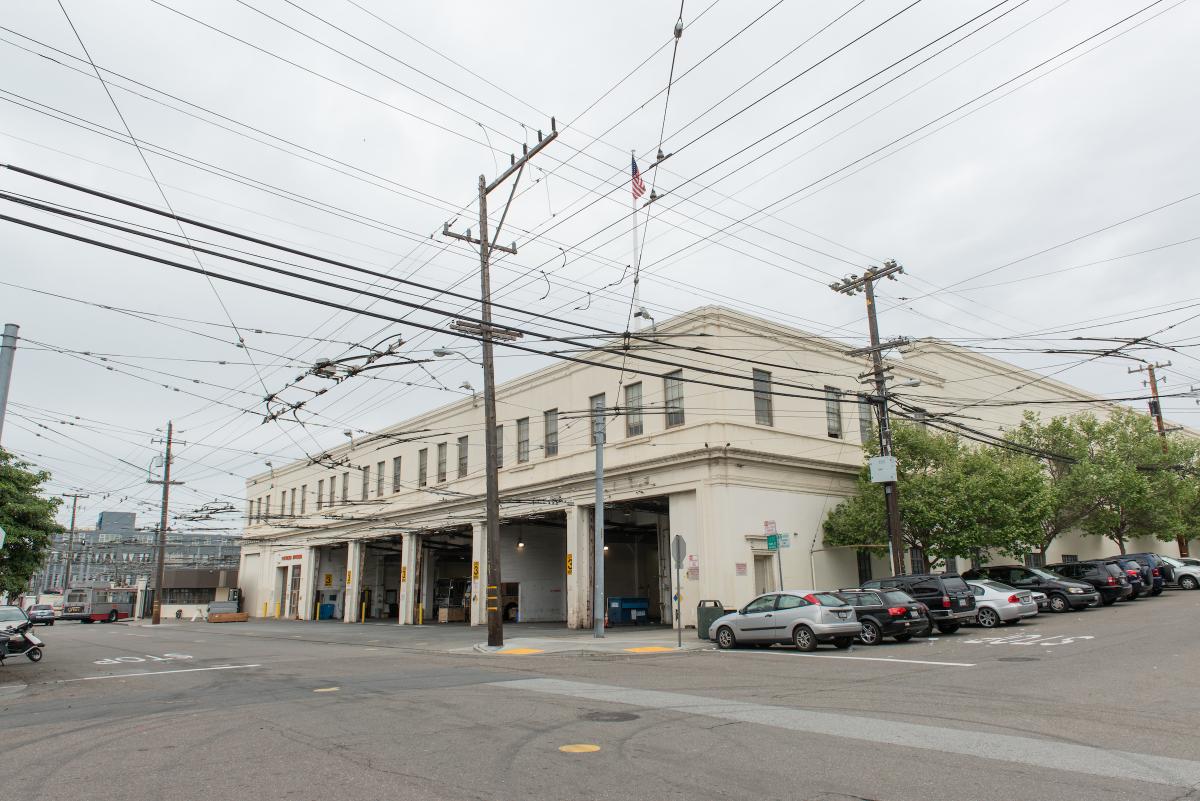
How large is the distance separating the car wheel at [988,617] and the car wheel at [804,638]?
24.4 ft

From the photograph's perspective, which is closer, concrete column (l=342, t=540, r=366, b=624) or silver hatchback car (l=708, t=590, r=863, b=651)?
silver hatchback car (l=708, t=590, r=863, b=651)

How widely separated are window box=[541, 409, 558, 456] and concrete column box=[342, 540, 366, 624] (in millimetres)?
19253

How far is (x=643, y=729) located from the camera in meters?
8.55

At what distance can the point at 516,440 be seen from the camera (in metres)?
36.2

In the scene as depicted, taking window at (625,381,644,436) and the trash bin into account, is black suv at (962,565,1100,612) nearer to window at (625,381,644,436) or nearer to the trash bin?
the trash bin

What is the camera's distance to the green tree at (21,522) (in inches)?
696

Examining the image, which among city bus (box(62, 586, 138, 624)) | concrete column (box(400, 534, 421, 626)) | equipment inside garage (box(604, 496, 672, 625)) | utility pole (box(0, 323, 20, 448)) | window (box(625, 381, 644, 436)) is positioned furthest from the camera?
city bus (box(62, 586, 138, 624))

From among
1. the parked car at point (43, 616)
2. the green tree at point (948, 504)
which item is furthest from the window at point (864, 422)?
the parked car at point (43, 616)

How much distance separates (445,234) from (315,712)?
13.3m

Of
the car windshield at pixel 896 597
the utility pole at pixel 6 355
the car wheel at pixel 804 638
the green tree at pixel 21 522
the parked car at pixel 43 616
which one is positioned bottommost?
the parked car at pixel 43 616

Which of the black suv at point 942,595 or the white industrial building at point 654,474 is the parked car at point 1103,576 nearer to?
the white industrial building at point 654,474

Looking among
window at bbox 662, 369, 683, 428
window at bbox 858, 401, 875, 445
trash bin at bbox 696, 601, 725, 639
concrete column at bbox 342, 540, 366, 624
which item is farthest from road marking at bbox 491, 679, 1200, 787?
concrete column at bbox 342, 540, 366, 624

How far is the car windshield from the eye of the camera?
19.1 meters

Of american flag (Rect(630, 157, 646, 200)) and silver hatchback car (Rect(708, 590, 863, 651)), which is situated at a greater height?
american flag (Rect(630, 157, 646, 200))
